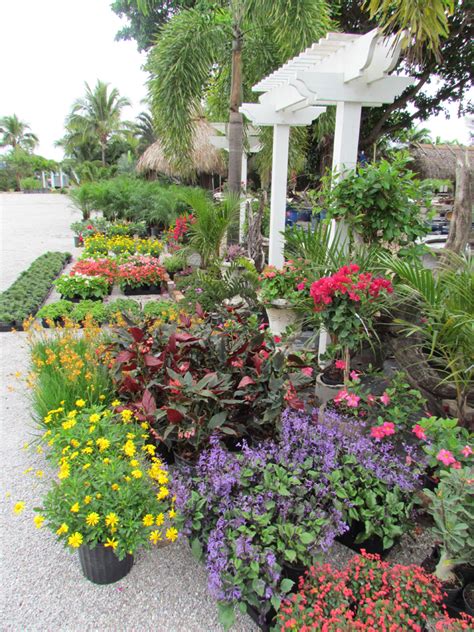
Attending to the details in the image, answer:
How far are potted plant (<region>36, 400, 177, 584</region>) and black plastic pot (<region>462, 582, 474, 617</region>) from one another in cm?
123

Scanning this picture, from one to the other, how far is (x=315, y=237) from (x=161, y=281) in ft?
14.1

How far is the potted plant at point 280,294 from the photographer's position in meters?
4.50

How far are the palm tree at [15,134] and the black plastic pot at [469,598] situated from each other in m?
65.7

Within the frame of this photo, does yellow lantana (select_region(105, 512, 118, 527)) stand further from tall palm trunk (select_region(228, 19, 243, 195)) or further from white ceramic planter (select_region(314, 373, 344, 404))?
tall palm trunk (select_region(228, 19, 243, 195))

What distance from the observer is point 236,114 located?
→ 7027 mm

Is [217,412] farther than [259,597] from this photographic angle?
Yes

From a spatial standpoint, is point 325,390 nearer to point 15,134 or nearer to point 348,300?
point 348,300

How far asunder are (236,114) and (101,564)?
6322 millimetres

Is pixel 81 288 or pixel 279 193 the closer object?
pixel 279 193

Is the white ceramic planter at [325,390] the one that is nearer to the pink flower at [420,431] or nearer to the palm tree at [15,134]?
the pink flower at [420,431]

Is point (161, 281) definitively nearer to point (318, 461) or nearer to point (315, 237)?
point (315, 237)

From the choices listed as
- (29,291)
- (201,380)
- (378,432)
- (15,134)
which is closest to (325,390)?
(378,432)

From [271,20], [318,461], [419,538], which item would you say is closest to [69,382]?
[318,461]

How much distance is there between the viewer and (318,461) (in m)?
2.37
